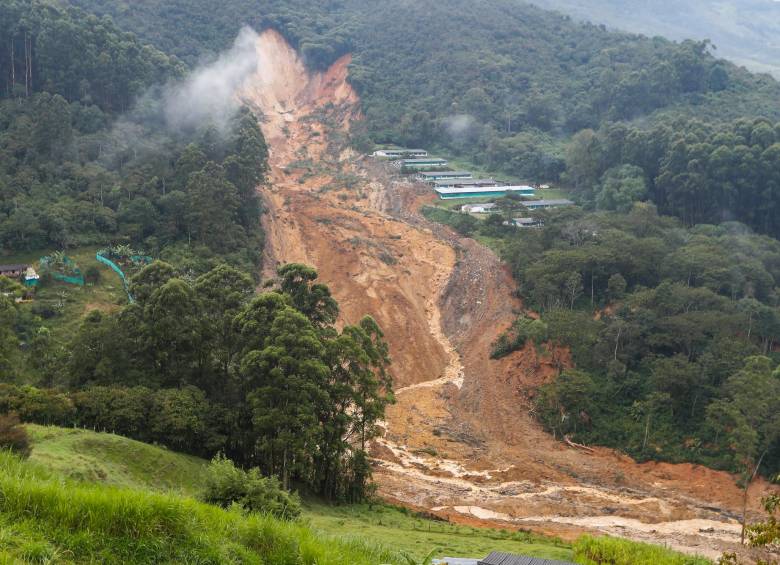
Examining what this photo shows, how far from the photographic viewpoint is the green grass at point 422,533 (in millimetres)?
16641

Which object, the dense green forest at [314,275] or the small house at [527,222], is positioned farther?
the small house at [527,222]

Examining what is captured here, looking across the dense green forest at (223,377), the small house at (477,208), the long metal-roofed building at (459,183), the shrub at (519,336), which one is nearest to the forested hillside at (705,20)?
the long metal-roofed building at (459,183)

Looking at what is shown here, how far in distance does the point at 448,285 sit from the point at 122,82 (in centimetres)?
2701

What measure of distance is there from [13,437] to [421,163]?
54.0 m

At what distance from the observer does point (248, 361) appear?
20312mm

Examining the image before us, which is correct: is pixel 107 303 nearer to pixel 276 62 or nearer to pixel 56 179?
pixel 56 179

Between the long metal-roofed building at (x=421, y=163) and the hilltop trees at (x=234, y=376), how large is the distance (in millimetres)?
40319

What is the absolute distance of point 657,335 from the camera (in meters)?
32.8

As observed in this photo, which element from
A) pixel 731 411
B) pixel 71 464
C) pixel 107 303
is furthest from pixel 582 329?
pixel 71 464

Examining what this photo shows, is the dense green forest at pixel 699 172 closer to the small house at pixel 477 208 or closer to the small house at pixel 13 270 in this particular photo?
the small house at pixel 477 208

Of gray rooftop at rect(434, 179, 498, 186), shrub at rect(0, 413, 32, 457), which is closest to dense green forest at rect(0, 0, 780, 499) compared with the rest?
gray rooftop at rect(434, 179, 498, 186)

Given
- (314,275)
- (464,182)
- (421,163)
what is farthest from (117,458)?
(421,163)

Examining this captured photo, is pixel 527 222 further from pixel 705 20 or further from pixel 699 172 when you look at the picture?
pixel 705 20

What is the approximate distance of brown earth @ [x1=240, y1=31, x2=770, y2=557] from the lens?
81.9ft
